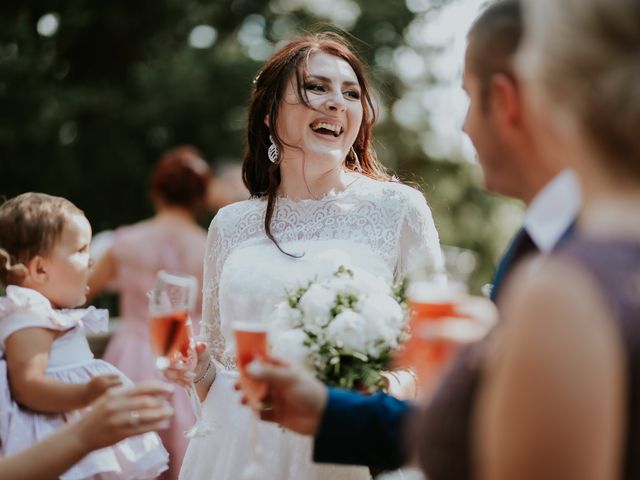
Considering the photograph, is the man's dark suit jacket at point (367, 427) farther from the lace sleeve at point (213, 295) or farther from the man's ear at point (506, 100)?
the lace sleeve at point (213, 295)

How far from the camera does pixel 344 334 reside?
245cm

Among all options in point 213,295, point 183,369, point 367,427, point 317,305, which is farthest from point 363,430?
point 213,295

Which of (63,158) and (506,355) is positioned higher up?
(506,355)

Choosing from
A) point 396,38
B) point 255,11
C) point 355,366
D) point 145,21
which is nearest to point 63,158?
point 145,21

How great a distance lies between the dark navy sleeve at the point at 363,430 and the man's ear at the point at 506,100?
77 centimetres

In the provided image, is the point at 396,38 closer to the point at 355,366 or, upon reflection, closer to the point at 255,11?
the point at 255,11

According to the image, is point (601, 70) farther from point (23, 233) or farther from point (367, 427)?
point (23, 233)

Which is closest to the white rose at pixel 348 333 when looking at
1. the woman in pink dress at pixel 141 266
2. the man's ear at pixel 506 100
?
the man's ear at pixel 506 100

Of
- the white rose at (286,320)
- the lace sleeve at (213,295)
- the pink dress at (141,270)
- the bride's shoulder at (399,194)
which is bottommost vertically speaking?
the pink dress at (141,270)

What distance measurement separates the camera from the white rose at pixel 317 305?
8.21 ft

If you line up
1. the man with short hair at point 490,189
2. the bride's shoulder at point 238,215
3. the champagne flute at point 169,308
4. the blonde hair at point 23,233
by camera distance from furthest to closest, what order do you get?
the bride's shoulder at point 238,215 < the blonde hair at point 23,233 < the champagne flute at point 169,308 < the man with short hair at point 490,189

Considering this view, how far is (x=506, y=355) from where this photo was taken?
4.09 feet

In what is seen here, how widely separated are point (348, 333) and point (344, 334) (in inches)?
0.5

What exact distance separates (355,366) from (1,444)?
1181 millimetres
